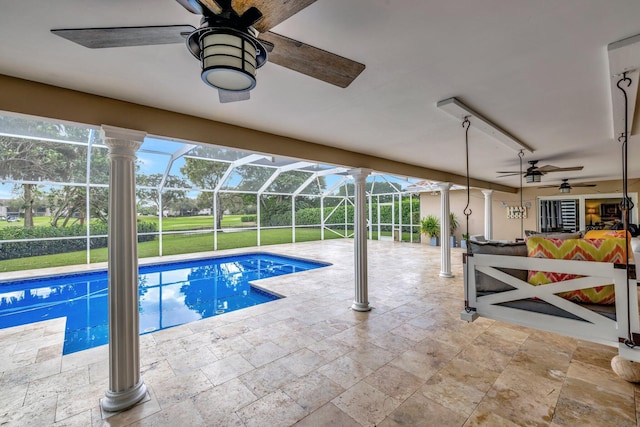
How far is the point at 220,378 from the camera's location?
8.82 ft

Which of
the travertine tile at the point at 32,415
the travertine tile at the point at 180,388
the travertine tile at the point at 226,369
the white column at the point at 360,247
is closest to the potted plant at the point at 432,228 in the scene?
the white column at the point at 360,247

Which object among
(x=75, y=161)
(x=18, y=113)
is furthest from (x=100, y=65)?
(x=75, y=161)

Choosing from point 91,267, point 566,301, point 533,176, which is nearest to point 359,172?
point 566,301

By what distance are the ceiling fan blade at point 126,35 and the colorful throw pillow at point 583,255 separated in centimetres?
324

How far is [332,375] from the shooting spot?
271 cm

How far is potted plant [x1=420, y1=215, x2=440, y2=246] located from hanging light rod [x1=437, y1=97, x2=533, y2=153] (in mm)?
8203

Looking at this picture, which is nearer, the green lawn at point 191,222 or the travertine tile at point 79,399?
the travertine tile at point 79,399

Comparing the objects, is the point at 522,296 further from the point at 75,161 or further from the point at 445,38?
the point at 75,161

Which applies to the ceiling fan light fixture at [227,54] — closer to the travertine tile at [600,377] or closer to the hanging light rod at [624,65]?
the hanging light rod at [624,65]

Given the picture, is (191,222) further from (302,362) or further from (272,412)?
(272,412)

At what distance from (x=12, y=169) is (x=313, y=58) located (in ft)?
29.9

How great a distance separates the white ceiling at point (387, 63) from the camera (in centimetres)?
131

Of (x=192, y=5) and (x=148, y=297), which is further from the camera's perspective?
(x=148, y=297)

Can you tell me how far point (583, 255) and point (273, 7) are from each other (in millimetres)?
3310
